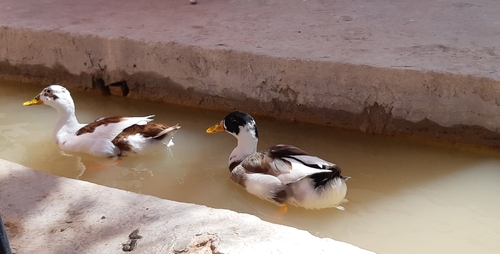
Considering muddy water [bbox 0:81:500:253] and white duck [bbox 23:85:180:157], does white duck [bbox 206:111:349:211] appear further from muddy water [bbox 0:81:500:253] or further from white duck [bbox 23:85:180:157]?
white duck [bbox 23:85:180:157]

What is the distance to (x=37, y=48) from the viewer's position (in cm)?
505

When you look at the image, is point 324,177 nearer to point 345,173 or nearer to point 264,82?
point 345,173

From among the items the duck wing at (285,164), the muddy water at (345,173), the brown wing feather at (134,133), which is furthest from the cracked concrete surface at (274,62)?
the duck wing at (285,164)

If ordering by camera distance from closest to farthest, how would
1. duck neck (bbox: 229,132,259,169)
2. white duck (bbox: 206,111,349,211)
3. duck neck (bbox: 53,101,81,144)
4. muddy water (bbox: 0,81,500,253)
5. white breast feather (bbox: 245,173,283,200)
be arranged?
muddy water (bbox: 0,81,500,253), white duck (bbox: 206,111,349,211), white breast feather (bbox: 245,173,283,200), duck neck (bbox: 229,132,259,169), duck neck (bbox: 53,101,81,144)

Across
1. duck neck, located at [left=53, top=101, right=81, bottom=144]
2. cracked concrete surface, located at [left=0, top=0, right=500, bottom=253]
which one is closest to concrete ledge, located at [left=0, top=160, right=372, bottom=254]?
cracked concrete surface, located at [left=0, top=0, right=500, bottom=253]

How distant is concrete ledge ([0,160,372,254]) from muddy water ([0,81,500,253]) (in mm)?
907

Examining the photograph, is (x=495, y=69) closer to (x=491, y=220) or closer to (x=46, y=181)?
(x=491, y=220)

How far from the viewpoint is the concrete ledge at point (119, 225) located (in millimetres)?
2090

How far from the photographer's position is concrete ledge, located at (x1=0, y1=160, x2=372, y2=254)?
2.09m

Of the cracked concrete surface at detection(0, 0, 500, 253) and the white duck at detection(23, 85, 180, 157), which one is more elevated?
the cracked concrete surface at detection(0, 0, 500, 253)

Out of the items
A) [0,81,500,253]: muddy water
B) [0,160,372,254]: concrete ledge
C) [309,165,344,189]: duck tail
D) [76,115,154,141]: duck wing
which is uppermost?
[0,160,372,254]: concrete ledge

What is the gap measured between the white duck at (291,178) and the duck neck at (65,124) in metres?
1.37

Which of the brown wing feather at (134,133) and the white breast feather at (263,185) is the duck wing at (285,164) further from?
the brown wing feather at (134,133)

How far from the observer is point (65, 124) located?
13.3 feet
